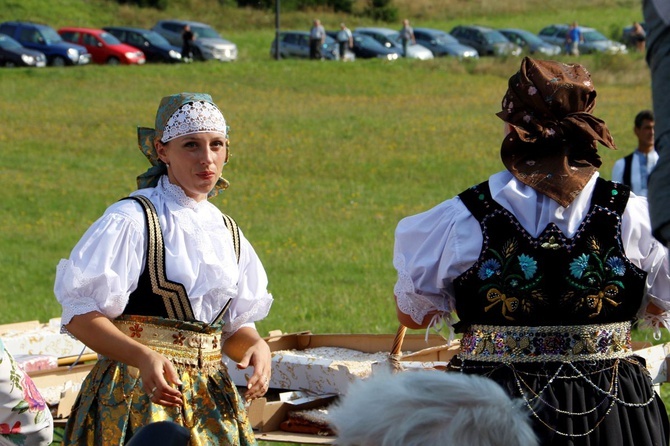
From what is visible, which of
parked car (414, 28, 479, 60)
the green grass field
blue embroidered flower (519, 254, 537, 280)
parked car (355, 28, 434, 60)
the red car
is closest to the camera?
blue embroidered flower (519, 254, 537, 280)

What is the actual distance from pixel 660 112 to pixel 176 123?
6.52ft

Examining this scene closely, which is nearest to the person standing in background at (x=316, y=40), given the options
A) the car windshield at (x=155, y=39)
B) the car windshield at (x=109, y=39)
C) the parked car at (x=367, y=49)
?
the parked car at (x=367, y=49)

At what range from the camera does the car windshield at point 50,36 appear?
1270 inches

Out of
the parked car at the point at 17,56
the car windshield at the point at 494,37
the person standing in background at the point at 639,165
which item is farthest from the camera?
the car windshield at the point at 494,37

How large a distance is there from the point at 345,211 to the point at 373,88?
13096 mm

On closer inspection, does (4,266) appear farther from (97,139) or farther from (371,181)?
(97,139)

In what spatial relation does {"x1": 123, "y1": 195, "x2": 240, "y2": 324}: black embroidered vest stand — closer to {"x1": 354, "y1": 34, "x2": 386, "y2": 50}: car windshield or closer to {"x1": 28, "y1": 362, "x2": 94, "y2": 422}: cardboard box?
{"x1": 28, "y1": 362, "x2": 94, "y2": 422}: cardboard box

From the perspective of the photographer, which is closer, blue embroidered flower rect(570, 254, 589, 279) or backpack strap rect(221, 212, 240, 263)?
blue embroidered flower rect(570, 254, 589, 279)

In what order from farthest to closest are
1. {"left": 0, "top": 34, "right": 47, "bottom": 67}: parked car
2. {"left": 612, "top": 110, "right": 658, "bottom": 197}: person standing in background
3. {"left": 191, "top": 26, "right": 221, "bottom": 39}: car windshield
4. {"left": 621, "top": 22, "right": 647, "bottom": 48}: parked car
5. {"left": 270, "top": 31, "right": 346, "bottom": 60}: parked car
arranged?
1. {"left": 621, "top": 22, "right": 647, "bottom": 48}: parked car
2. {"left": 191, "top": 26, "right": 221, "bottom": 39}: car windshield
3. {"left": 270, "top": 31, "right": 346, "bottom": 60}: parked car
4. {"left": 0, "top": 34, "right": 47, "bottom": 67}: parked car
5. {"left": 612, "top": 110, "right": 658, "bottom": 197}: person standing in background

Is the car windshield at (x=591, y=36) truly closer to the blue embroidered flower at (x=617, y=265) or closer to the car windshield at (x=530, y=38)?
the car windshield at (x=530, y=38)

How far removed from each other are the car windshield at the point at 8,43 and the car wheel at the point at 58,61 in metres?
1.19

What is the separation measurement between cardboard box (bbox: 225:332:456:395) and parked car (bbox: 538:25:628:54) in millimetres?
34624

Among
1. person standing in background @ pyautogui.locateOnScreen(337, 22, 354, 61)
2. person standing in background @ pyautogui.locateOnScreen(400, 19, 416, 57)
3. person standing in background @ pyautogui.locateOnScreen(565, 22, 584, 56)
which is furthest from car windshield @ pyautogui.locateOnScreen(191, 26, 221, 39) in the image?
person standing in background @ pyautogui.locateOnScreen(565, 22, 584, 56)

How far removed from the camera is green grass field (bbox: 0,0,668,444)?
1102cm
